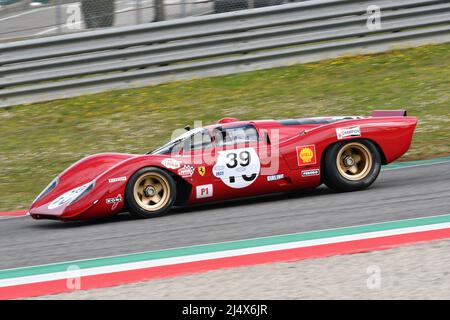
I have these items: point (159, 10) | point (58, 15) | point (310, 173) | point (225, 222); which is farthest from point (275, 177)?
point (58, 15)

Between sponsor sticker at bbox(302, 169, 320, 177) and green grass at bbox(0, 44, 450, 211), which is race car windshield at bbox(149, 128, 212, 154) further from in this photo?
green grass at bbox(0, 44, 450, 211)

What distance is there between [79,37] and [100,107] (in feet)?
3.65

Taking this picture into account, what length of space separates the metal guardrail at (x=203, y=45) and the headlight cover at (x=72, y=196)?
5210 mm

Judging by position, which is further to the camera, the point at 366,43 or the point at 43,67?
Answer: the point at 366,43

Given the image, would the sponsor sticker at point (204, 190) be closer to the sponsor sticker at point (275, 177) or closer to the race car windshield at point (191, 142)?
the race car windshield at point (191, 142)

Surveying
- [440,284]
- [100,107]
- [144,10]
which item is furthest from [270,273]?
[144,10]

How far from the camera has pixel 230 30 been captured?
1338 centimetres

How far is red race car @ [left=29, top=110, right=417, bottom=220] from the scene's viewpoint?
8039mm

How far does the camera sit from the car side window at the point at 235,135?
841 centimetres

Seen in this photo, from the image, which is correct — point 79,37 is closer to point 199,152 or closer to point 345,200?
point 199,152

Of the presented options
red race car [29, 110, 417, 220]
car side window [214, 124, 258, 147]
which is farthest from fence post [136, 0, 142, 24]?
car side window [214, 124, 258, 147]

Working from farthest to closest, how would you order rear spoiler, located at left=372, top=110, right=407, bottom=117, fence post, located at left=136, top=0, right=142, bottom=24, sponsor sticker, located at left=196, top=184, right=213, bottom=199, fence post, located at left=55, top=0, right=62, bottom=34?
1. fence post, located at left=136, top=0, right=142, bottom=24
2. fence post, located at left=55, top=0, right=62, bottom=34
3. rear spoiler, located at left=372, top=110, right=407, bottom=117
4. sponsor sticker, located at left=196, top=184, right=213, bottom=199

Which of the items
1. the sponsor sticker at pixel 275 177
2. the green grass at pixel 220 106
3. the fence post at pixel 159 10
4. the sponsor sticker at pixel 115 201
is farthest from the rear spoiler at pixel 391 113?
the fence post at pixel 159 10
